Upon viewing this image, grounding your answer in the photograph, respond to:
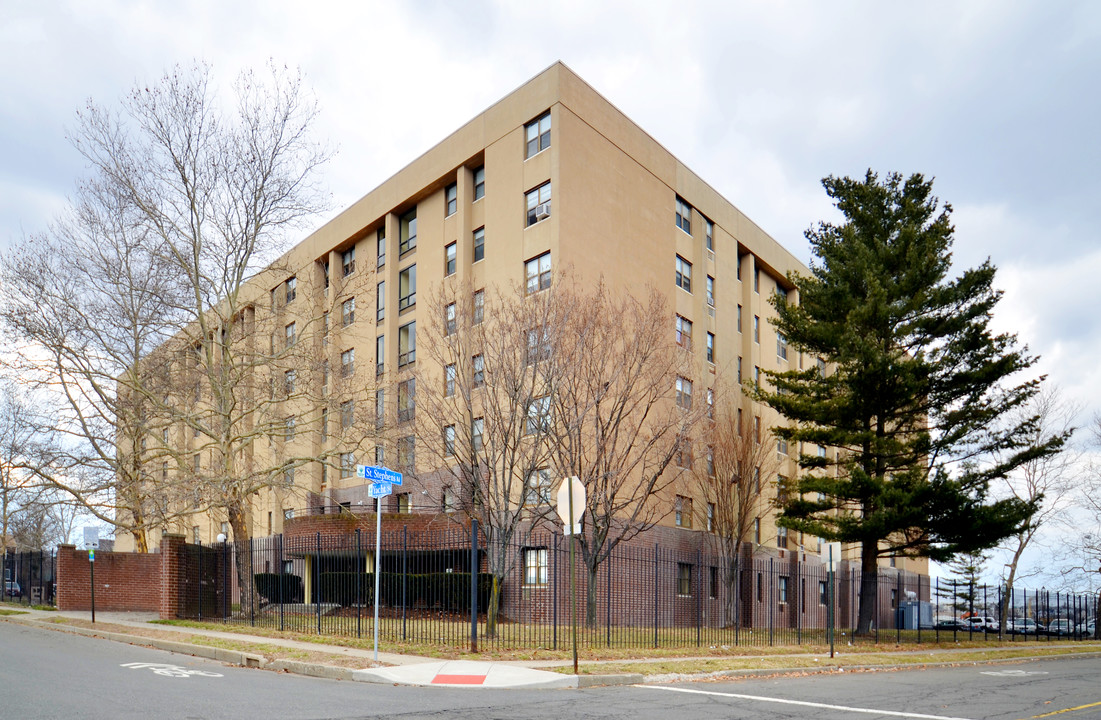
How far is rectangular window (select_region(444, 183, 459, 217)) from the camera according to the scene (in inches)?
1460

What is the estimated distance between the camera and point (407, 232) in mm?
40312

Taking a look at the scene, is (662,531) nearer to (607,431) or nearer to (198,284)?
(607,431)

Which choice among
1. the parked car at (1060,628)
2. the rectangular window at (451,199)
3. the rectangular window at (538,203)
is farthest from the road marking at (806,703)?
the parked car at (1060,628)

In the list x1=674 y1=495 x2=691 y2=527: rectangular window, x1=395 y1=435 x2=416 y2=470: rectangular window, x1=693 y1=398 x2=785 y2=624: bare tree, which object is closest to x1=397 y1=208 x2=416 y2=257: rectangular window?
x1=395 y1=435 x2=416 y2=470: rectangular window

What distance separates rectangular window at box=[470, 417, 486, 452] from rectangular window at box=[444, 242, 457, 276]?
29.3 feet

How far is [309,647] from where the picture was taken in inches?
693

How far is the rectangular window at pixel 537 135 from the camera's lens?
108 ft

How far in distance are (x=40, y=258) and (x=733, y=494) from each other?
1022 inches

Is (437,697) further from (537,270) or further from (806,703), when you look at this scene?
(537,270)

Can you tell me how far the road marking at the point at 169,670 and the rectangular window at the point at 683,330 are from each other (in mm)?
24914

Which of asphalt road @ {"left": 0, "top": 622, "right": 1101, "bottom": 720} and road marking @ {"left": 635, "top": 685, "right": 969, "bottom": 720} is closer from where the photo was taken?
asphalt road @ {"left": 0, "top": 622, "right": 1101, "bottom": 720}

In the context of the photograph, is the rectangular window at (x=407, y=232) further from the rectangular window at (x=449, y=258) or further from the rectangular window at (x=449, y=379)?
the rectangular window at (x=449, y=379)

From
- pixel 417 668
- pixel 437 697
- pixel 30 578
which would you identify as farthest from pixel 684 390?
pixel 30 578

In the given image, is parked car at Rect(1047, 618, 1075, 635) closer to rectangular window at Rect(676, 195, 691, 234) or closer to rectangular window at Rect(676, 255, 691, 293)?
rectangular window at Rect(676, 255, 691, 293)
